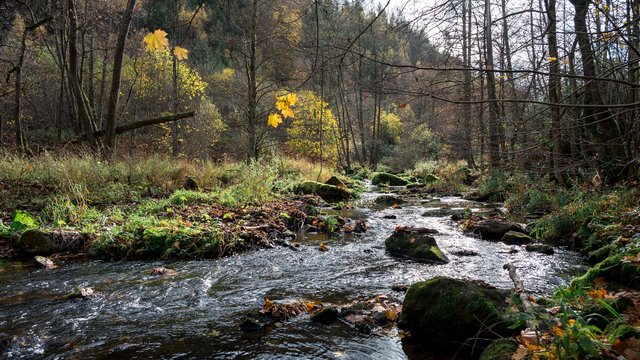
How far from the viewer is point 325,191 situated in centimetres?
1317

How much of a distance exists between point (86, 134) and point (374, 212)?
913 centimetres

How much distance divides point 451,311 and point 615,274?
1740 millimetres

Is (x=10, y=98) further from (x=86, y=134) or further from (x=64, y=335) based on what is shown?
(x=64, y=335)

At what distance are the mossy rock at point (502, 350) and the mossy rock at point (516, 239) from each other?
4.78 m

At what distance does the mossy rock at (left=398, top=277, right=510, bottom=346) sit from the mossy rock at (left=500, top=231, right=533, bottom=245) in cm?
373

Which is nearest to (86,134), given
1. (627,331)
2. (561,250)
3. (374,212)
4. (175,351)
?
(374,212)

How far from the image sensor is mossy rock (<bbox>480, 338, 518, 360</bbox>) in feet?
7.73

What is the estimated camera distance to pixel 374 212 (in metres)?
10.5

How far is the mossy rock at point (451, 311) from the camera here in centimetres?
319

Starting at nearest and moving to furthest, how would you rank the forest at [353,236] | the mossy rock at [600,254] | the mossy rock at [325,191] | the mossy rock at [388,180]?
the forest at [353,236]
the mossy rock at [600,254]
the mossy rock at [325,191]
the mossy rock at [388,180]

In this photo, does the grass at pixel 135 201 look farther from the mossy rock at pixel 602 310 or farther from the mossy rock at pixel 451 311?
the mossy rock at pixel 602 310

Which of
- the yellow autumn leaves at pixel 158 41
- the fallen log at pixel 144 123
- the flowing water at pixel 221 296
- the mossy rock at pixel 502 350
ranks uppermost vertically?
the fallen log at pixel 144 123

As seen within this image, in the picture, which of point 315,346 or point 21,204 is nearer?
point 315,346

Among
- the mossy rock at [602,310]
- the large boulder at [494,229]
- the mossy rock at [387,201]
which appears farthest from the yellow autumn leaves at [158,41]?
the mossy rock at [387,201]
